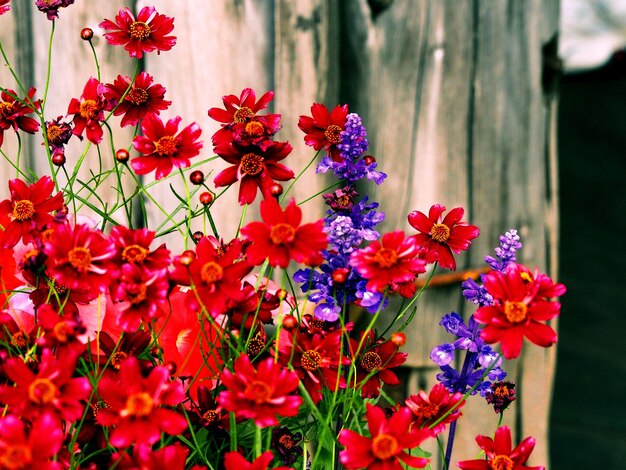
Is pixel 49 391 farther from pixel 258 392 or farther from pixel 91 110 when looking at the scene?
pixel 91 110

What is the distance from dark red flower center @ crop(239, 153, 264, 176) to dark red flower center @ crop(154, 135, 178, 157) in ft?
0.22

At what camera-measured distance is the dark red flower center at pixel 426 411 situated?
23.3 inches

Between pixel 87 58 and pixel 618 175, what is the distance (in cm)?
181

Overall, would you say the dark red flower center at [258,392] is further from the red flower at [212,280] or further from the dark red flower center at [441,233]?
the dark red flower center at [441,233]

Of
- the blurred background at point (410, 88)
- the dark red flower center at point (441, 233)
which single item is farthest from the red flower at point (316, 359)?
the blurred background at point (410, 88)

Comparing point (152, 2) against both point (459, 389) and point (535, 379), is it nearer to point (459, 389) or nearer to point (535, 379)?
point (459, 389)

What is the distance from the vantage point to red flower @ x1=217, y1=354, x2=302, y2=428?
0.49 m

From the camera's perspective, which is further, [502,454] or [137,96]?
[137,96]

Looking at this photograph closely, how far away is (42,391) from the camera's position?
473 millimetres

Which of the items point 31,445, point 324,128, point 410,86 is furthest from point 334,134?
point 410,86

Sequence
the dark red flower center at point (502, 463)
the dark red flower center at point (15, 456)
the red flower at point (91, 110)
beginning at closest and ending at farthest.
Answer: the dark red flower center at point (15, 456) → the dark red flower center at point (502, 463) → the red flower at point (91, 110)

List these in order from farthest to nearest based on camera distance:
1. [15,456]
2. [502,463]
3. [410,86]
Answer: [410,86], [502,463], [15,456]

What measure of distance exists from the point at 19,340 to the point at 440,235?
0.33 meters

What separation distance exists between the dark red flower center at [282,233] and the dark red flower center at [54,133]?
11.0 inches
